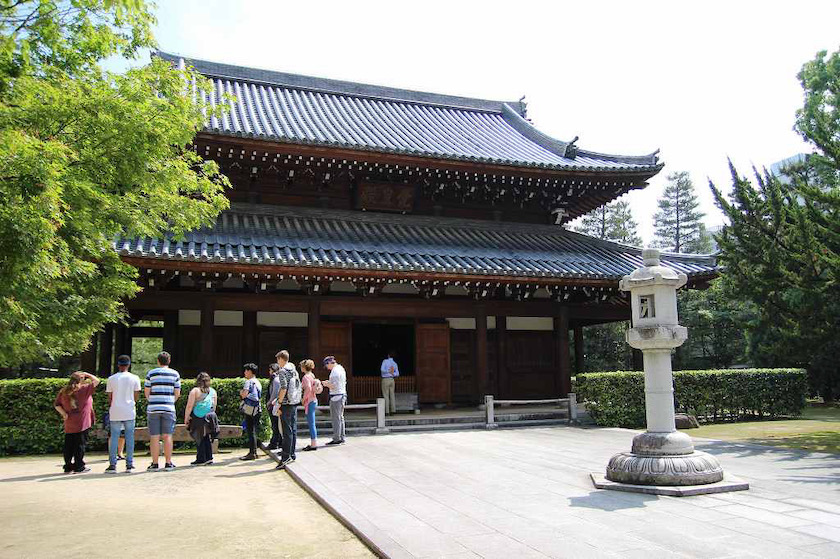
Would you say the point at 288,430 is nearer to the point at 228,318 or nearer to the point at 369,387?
the point at 228,318

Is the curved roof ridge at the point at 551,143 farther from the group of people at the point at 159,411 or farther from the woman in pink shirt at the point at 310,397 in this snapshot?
the group of people at the point at 159,411

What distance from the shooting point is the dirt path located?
521 cm

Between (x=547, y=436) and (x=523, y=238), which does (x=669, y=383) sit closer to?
(x=547, y=436)

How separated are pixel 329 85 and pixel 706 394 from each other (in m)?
16.0

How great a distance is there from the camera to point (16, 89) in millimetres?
5859

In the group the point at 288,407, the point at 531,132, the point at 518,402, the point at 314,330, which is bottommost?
the point at 518,402

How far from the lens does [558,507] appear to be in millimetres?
6297

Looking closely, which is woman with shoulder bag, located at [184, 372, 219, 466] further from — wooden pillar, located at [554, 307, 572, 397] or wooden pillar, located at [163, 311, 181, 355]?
wooden pillar, located at [554, 307, 572, 397]

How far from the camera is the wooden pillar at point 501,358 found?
17438mm

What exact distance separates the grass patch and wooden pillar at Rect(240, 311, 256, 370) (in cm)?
1041

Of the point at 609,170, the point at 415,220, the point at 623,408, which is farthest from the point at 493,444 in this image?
the point at 609,170

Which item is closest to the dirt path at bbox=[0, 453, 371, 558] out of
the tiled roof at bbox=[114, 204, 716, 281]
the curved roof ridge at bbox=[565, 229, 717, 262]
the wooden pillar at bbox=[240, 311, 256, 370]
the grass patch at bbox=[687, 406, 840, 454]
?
the tiled roof at bbox=[114, 204, 716, 281]

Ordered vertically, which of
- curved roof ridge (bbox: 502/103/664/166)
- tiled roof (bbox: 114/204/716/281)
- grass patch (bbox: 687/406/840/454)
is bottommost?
grass patch (bbox: 687/406/840/454)

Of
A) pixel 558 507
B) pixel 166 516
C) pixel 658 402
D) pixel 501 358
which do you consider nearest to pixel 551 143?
pixel 501 358
